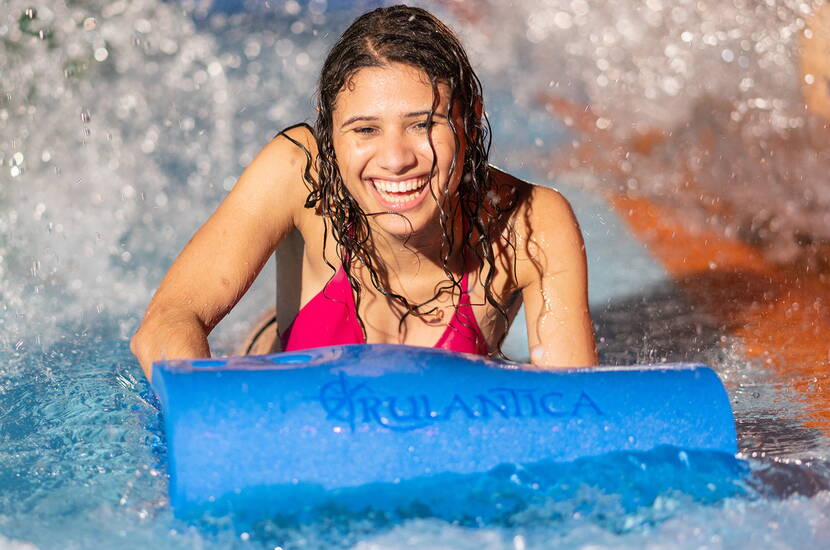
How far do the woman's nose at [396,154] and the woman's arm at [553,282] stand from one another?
0.40 m

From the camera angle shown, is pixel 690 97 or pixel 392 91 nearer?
pixel 392 91

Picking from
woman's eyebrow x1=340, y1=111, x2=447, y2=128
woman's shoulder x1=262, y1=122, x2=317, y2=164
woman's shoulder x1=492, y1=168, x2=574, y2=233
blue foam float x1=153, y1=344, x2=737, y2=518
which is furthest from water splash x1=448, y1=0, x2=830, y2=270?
blue foam float x1=153, y1=344, x2=737, y2=518

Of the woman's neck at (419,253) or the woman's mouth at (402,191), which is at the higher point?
the woman's mouth at (402,191)

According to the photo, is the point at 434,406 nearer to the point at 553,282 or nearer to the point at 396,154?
the point at 396,154

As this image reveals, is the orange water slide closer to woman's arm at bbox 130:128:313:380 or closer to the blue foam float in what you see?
the blue foam float

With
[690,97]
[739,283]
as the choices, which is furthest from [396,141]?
[690,97]

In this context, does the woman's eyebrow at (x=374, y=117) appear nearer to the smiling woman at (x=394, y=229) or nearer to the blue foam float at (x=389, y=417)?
the smiling woman at (x=394, y=229)

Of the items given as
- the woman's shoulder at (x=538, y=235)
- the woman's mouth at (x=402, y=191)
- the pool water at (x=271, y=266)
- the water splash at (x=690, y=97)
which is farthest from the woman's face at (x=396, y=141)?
the water splash at (x=690, y=97)

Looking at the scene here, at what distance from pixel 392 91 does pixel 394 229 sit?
0.28 meters

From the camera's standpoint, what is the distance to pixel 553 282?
6.98 feet

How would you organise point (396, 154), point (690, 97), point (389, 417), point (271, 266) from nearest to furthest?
1. point (389, 417)
2. point (396, 154)
3. point (271, 266)
4. point (690, 97)

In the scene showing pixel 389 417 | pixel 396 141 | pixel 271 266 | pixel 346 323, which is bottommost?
pixel 389 417

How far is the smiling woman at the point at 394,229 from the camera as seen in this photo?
1.86 m

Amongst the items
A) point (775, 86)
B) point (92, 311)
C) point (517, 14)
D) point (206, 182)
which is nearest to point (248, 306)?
point (92, 311)
